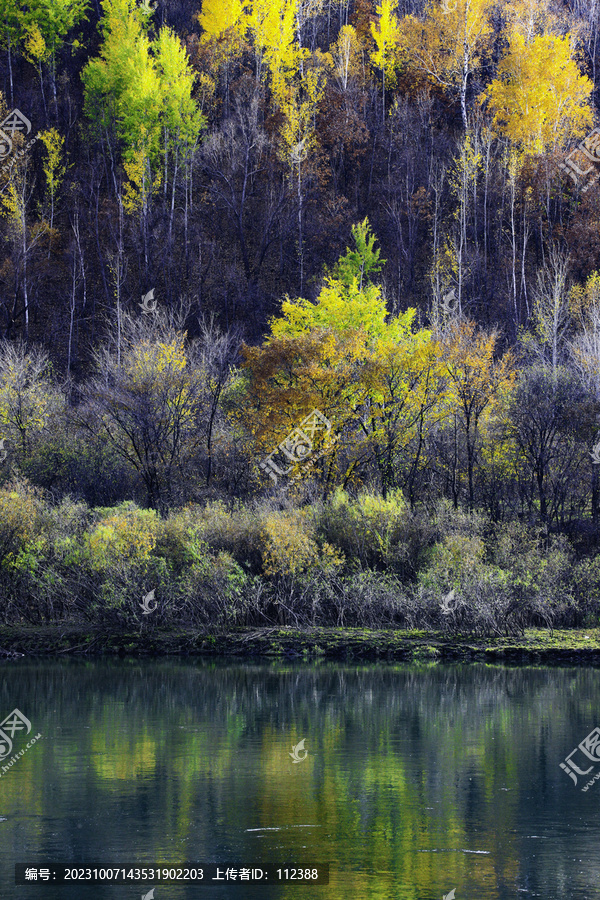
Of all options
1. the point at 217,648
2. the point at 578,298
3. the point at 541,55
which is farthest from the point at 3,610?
the point at 541,55

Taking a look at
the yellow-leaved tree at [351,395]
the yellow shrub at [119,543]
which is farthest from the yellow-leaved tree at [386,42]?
the yellow shrub at [119,543]

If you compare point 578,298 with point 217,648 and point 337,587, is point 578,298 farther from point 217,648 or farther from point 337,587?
point 217,648

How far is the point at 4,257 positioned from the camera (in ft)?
214

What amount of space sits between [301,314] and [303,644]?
833 inches

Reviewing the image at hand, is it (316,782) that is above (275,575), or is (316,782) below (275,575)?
below

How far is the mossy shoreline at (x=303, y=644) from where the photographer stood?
1259 inches

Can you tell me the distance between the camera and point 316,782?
1798 centimetres
